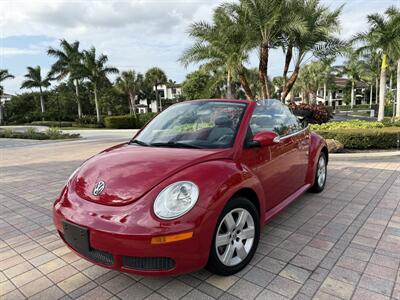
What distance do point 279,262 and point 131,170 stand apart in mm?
1596

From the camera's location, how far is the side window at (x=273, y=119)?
3.01 metres

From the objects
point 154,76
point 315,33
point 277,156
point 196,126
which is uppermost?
point 154,76

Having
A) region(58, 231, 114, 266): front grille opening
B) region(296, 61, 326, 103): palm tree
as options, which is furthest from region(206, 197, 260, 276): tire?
region(296, 61, 326, 103): palm tree

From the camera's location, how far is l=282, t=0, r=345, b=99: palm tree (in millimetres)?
12547

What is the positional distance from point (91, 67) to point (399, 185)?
3131cm

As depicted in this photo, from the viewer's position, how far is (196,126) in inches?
119

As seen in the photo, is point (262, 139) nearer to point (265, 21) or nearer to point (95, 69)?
point (265, 21)

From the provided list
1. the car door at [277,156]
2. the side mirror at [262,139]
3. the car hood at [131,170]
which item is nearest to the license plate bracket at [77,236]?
the car hood at [131,170]

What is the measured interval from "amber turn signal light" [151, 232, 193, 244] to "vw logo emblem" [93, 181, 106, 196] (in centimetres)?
63

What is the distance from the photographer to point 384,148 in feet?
25.4

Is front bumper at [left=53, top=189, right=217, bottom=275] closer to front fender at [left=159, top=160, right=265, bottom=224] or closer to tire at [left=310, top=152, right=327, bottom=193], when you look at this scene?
front fender at [left=159, top=160, right=265, bottom=224]

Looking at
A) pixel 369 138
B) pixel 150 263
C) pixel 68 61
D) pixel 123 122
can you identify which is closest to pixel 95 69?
pixel 68 61

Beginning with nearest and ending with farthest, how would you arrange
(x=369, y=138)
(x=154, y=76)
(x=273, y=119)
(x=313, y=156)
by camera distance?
(x=273, y=119) < (x=313, y=156) < (x=369, y=138) < (x=154, y=76)

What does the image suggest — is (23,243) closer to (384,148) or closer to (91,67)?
(384,148)
